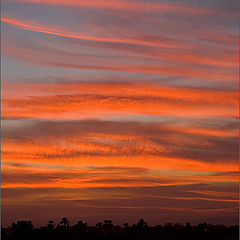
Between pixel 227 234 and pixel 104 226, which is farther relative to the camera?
pixel 104 226

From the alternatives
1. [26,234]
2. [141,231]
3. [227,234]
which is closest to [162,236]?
[141,231]

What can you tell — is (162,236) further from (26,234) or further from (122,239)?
(26,234)

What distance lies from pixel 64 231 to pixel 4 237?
Answer: 22.7m

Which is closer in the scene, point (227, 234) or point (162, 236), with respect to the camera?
point (227, 234)

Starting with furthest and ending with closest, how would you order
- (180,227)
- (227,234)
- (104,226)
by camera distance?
(180,227)
(104,226)
(227,234)

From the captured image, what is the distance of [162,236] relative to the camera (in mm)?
157375

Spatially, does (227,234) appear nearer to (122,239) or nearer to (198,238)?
(198,238)

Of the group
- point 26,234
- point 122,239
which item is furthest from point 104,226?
point 26,234

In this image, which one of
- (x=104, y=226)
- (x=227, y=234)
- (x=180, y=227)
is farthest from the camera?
(x=180, y=227)

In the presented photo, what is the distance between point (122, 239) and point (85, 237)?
959cm

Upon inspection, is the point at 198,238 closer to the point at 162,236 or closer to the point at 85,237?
the point at 162,236

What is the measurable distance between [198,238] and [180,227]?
14.6 m

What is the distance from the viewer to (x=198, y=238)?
156 meters

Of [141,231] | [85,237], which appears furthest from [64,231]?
[141,231]
